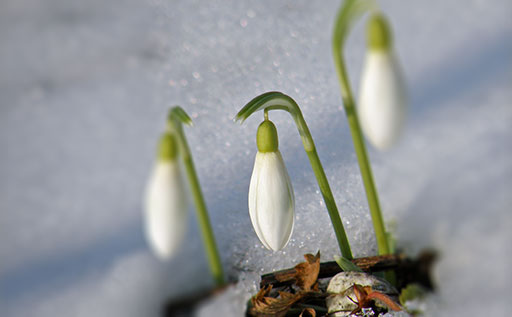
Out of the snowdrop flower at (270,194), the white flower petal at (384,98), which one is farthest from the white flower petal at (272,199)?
the white flower petal at (384,98)

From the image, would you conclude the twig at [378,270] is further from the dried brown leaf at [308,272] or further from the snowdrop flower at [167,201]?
the snowdrop flower at [167,201]

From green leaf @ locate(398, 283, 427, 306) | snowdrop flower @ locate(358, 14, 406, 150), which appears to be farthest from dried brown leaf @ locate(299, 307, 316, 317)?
snowdrop flower @ locate(358, 14, 406, 150)

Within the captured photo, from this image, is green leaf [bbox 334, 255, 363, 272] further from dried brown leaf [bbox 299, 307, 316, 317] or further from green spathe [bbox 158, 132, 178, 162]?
green spathe [bbox 158, 132, 178, 162]

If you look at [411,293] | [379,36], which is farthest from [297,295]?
[379,36]

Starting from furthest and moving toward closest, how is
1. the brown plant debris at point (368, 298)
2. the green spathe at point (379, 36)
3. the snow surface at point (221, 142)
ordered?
the snow surface at point (221, 142), the brown plant debris at point (368, 298), the green spathe at point (379, 36)

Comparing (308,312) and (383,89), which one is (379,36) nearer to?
(383,89)

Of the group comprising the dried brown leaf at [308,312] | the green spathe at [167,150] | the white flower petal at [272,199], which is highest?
the green spathe at [167,150]
